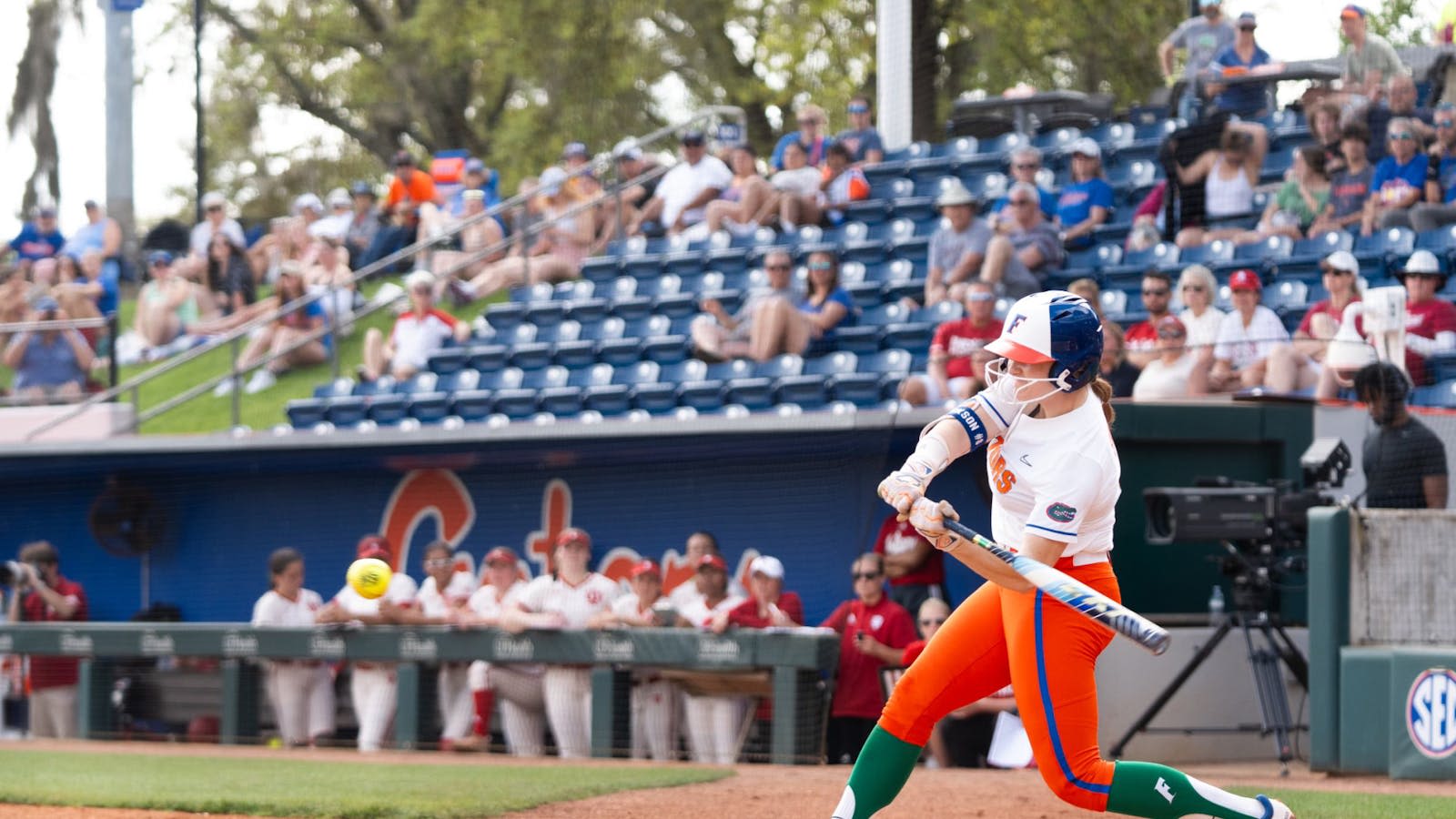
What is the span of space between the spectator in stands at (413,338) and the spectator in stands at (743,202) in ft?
6.99

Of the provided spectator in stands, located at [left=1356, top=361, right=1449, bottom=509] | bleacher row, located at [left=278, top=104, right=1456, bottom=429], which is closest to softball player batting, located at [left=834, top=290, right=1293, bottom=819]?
spectator in stands, located at [left=1356, top=361, right=1449, bottom=509]

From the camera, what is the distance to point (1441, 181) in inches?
464

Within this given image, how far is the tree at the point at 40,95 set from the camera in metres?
31.2

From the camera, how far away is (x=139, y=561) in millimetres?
14766

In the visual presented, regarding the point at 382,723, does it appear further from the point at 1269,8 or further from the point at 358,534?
the point at 1269,8

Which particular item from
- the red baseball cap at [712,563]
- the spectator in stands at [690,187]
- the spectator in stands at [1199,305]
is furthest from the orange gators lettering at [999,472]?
the spectator in stands at [690,187]

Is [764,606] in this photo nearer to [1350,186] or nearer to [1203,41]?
[1350,186]

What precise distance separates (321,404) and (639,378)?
2.58 meters

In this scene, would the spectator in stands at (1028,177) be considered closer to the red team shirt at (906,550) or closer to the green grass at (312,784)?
the red team shirt at (906,550)

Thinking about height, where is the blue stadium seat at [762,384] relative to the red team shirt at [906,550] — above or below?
above

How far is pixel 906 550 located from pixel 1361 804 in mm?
3653

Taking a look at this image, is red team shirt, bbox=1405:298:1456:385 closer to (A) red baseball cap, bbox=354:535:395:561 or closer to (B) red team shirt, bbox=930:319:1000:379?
(B) red team shirt, bbox=930:319:1000:379

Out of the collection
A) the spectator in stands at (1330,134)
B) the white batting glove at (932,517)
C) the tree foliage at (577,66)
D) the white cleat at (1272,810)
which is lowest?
the white cleat at (1272,810)

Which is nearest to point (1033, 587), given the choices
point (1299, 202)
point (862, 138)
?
point (1299, 202)
